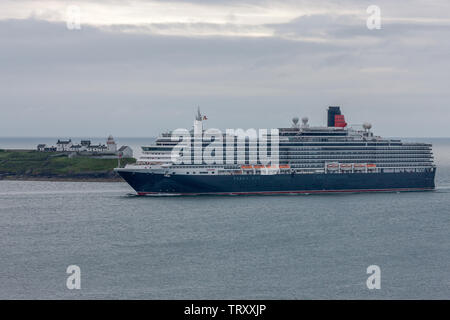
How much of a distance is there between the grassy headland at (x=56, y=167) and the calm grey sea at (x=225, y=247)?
35986mm

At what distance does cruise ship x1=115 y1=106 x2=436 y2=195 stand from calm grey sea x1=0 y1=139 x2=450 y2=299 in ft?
9.87

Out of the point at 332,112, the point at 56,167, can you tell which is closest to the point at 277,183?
the point at 332,112

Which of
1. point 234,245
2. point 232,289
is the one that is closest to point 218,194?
point 234,245

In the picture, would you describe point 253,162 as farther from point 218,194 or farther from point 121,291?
point 121,291

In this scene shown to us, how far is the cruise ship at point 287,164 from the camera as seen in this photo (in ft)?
239

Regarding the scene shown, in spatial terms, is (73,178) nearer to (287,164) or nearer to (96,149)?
(96,149)

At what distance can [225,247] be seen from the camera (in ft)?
146

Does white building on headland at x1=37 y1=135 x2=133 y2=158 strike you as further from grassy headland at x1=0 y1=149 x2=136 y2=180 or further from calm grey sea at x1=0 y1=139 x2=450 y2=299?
calm grey sea at x1=0 y1=139 x2=450 y2=299

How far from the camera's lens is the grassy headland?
10919cm

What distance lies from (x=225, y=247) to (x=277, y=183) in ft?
106

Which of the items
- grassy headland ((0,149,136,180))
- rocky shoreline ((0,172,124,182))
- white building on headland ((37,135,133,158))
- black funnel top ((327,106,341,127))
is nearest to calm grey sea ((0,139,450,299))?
black funnel top ((327,106,341,127))

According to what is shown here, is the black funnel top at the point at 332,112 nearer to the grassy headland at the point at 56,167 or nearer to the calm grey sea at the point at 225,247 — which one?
the calm grey sea at the point at 225,247

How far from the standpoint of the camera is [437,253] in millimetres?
43250

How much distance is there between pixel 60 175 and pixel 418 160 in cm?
A: 5825
